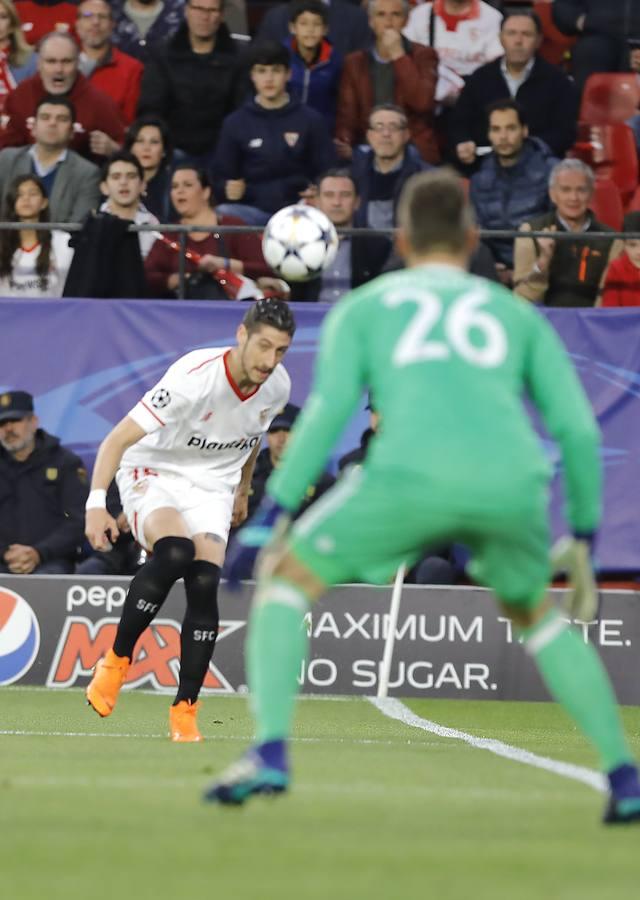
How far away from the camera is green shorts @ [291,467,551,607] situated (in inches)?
196

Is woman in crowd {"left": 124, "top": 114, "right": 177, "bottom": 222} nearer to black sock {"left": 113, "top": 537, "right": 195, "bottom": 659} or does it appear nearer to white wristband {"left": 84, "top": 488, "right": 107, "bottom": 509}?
black sock {"left": 113, "top": 537, "right": 195, "bottom": 659}

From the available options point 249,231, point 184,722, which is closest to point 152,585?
point 184,722

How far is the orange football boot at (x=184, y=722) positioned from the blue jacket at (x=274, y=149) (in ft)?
21.8

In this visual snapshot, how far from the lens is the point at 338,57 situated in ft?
A: 52.1

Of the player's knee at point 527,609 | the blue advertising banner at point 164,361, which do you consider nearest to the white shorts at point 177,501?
the player's knee at point 527,609

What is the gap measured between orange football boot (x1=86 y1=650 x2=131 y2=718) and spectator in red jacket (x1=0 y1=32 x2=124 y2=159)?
277 inches

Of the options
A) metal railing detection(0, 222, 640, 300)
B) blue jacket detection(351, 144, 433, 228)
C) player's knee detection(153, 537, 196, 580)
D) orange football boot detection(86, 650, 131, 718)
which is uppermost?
blue jacket detection(351, 144, 433, 228)

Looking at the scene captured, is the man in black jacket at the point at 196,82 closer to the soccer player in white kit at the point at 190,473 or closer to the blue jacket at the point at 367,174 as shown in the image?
the blue jacket at the point at 367,174

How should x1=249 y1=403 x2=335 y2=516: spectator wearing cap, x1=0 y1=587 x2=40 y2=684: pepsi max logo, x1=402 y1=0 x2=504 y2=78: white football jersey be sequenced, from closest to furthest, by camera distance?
x1=0 y1=587 x2=40 y2=684: pepsi max logo < x1=249 y1=403 x2=335 y2=516: spectator wearing cap < x1=402 y1=0 x2=504 y2=78: white football jersey

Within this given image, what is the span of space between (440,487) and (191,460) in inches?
180

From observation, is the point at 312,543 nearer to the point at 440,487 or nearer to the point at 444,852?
the point at 440,487

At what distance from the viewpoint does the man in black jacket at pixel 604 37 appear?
16.1 metres

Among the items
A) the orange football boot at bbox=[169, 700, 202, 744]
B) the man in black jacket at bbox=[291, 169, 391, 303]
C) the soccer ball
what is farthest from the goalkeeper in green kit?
the man in black jacket at bbox=[291, 169, 391, 303]

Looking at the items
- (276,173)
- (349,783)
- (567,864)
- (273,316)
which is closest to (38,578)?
(276,173)
